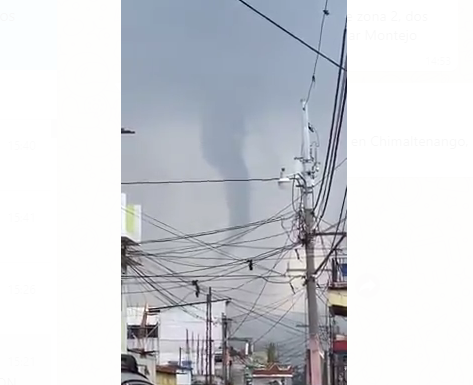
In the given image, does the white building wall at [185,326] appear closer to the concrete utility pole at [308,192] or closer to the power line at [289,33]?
the concrete utility pole at [308,192]

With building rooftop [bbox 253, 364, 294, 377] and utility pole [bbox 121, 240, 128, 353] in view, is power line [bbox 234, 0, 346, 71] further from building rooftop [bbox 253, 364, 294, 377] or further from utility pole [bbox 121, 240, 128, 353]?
building rooftop [bbox 253, 364, 294, 377]

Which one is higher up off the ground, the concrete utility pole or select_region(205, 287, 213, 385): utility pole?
the concrete utility pole

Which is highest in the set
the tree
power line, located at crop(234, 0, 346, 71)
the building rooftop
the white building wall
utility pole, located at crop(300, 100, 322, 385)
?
power line, located at crop(234, 0, 346, 71)

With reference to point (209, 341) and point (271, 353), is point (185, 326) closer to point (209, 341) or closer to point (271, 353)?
point (209, 341)

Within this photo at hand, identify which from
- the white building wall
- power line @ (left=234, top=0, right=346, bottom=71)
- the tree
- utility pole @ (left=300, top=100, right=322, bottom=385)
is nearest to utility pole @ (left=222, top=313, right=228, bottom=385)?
the white building wall

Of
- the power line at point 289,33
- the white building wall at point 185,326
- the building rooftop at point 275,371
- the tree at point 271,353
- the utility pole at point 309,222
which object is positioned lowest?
the building rooftop at point 275,371

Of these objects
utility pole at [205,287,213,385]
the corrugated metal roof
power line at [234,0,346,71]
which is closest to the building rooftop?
utility pole at [205,287,213,385]

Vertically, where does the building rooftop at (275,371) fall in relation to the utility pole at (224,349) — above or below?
below

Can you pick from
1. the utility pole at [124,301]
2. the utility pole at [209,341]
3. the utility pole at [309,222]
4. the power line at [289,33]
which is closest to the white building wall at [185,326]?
the utility pole at [209,341]

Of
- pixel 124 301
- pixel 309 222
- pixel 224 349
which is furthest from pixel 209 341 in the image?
pixel 309 222
